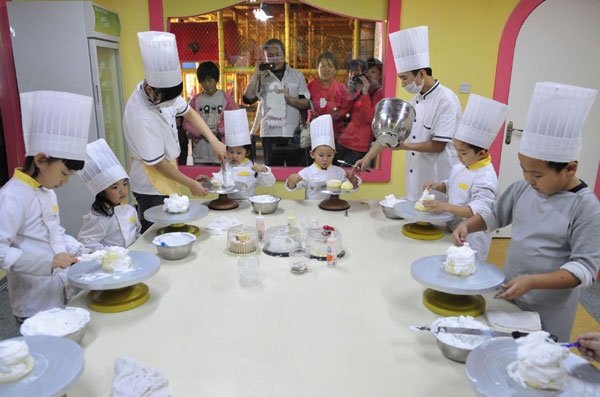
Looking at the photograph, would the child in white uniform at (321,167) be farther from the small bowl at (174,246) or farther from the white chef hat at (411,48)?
the small bowl at (174,246)

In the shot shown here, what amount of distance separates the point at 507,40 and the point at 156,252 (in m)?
3.68

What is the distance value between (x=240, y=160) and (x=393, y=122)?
3.77 feet

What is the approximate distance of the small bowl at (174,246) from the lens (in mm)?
1858

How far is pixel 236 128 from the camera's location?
296cm

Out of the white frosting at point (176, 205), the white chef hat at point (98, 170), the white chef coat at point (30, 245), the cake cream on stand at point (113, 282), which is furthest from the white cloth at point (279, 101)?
the cake cream on stand at point (113, 282)

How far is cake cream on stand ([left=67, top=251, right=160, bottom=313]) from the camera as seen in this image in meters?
1.38

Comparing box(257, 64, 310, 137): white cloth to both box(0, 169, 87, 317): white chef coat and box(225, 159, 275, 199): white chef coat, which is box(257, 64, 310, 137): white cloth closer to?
→ box(225, 159, 275, 199): white chef coat

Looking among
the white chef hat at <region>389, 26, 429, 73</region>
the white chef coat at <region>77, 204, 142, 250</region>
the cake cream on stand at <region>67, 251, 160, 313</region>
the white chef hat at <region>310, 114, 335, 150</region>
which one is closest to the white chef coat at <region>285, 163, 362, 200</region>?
the white chef hat at <region>310, 114, 335, 150</region>

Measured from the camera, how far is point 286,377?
1.14m

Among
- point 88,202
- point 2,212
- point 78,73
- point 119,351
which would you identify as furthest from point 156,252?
point 78,73

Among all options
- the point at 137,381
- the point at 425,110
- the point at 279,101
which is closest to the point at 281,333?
the point at 137,381

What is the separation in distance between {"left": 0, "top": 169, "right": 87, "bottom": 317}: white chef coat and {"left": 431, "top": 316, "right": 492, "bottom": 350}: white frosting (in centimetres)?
128

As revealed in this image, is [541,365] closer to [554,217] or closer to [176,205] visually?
[554,217]

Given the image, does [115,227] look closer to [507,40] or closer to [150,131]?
[150,131]
